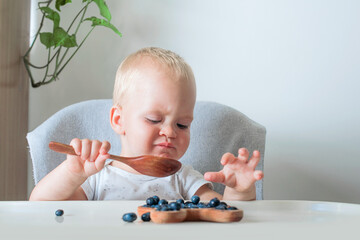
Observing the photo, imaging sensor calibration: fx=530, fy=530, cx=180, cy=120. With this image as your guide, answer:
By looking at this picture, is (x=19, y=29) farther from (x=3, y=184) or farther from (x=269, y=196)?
(x=269, y=196)

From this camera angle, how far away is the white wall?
2039 millimetres

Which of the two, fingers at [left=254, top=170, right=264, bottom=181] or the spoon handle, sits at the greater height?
the spoon handle

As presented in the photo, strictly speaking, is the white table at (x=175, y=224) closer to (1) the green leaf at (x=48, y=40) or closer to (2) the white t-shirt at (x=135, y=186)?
(2) the white t-shirt at (x=135, y=186)

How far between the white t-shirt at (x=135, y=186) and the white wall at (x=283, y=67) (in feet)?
2.60

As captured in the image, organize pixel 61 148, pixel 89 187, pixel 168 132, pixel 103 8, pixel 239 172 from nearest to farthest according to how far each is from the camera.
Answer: pixel 61 148, pixel 239 172, pixel 168 132, pixel 89 187, pixel 103 8

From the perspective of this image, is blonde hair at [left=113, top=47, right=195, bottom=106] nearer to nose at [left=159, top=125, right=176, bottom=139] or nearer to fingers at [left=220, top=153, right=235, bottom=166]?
nose at [left=159, top=125, right=176, bottom=139]

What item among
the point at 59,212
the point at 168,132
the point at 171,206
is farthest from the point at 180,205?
the point at 168,132

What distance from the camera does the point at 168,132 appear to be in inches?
47.4

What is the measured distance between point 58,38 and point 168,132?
94cm

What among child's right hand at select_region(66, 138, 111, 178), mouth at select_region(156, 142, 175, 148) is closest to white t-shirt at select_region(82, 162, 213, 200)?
mouth at select_region(156, 142, 175, 148)

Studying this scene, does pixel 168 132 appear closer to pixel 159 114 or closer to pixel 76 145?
pixel 159 114

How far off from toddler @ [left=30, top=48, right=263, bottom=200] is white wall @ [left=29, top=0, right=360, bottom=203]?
0.75 metres

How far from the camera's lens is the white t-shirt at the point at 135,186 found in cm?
129

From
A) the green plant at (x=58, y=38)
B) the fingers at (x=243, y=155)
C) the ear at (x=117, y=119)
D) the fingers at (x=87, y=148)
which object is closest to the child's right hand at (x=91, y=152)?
the fingers at (x=87, y=148)
